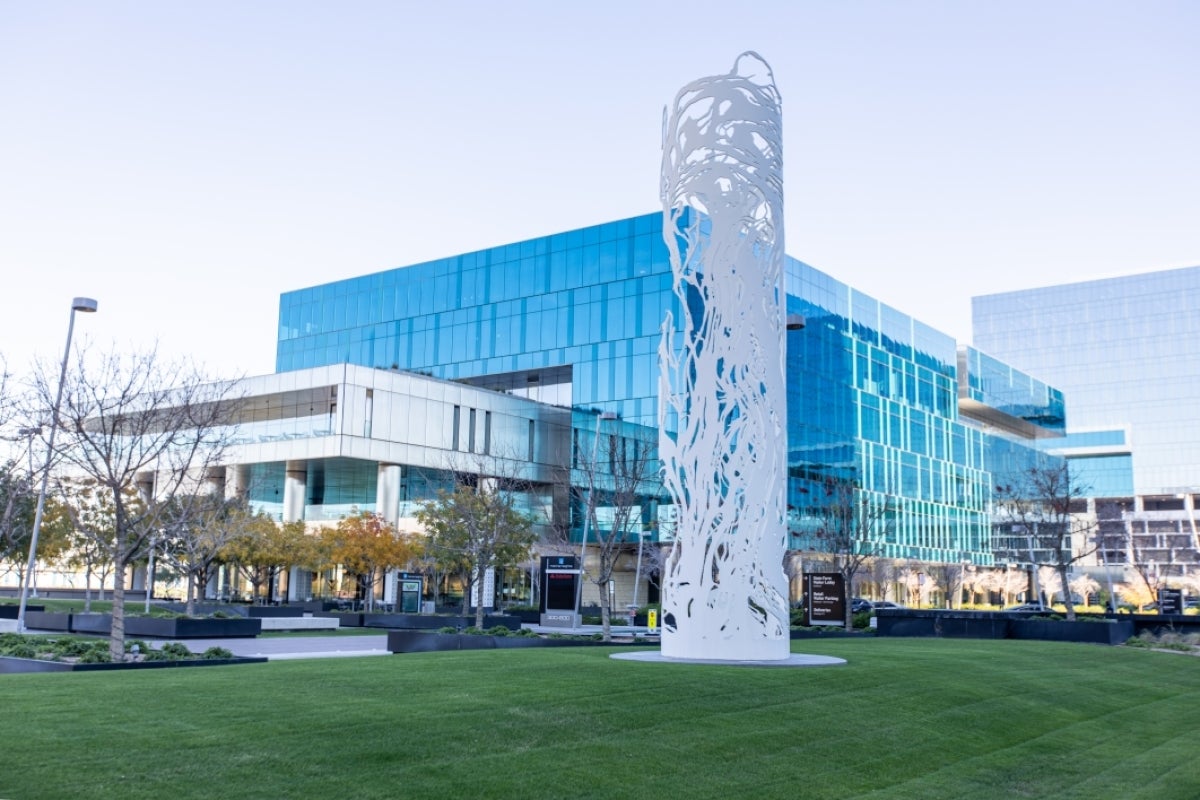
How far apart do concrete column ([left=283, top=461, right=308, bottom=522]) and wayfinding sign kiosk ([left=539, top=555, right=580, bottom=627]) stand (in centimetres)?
3073

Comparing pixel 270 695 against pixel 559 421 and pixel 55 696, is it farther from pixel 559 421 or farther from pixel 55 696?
pixel 559 421

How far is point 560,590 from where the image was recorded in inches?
1463

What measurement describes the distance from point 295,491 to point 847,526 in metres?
33.1

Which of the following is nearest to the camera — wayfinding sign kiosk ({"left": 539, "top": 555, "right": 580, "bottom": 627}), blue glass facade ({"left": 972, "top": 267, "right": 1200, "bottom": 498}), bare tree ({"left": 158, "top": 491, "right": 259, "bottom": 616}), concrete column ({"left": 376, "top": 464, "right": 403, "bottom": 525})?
wayfinding sign kiosk ({"left": 539, "top": 555, "right": 580, "bottom": 627})

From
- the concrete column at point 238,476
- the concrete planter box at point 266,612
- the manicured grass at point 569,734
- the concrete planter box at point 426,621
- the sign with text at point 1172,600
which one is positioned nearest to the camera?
the manicured grass at point 569,734

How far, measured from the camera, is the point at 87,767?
8.95 m

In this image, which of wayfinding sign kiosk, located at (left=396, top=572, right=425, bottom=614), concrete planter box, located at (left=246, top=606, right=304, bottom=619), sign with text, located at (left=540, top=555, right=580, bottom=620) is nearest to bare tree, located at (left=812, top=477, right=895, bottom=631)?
sign with text, located at (left=540, top=555, right=580, bottom=620)

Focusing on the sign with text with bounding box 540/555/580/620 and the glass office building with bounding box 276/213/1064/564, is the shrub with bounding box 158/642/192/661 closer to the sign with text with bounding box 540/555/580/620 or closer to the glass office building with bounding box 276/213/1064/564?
the sign with text with bounding box 540/555/580/620

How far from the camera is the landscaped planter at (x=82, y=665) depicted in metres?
17.2

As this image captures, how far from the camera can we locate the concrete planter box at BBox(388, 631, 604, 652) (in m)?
26.0

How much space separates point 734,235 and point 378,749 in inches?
531

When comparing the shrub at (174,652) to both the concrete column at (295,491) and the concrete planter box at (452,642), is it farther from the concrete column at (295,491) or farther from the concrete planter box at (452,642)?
the concrete column at (295,491)

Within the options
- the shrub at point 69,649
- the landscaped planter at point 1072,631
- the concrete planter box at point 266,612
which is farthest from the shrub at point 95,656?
the landscaped planter at point 1072,631

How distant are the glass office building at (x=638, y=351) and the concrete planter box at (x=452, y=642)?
136 ft
